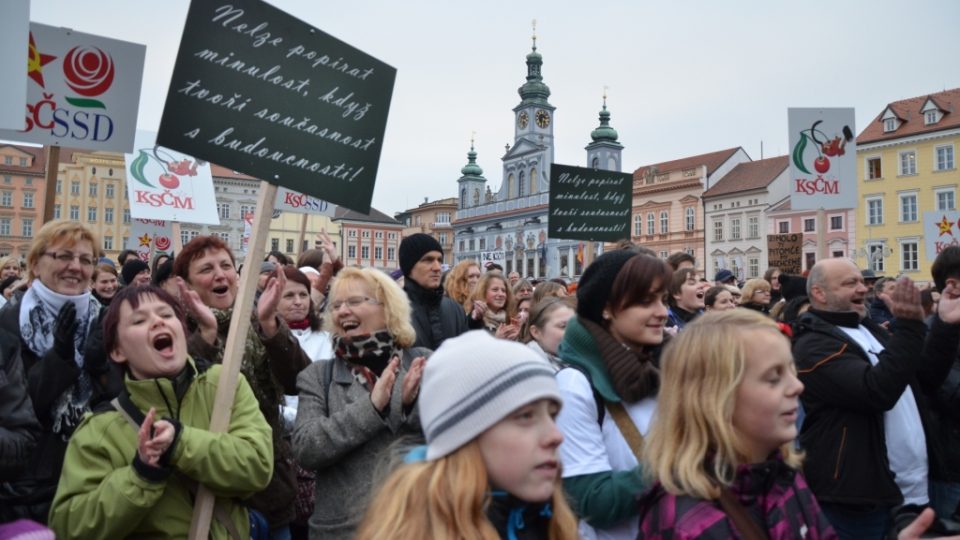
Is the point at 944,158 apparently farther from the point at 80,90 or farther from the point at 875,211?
the point at 80,90

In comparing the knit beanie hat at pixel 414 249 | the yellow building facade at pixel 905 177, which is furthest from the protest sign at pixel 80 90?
the yellow building facade at pixel 905 177

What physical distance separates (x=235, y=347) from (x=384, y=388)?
2.12ft

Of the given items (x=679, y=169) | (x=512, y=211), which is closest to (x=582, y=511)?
(x=679, y=169)

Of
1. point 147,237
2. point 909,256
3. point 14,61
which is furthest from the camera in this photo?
point 909,256

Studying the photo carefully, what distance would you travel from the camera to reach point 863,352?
4.12m

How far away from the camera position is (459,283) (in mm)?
7336

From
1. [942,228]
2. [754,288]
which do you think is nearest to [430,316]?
[754,288]

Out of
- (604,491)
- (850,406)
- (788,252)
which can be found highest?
(788,252)

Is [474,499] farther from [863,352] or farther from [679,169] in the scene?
[679,169]

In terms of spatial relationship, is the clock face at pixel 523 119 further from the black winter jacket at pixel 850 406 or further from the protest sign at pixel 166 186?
the black winter jacket at pixel 850 406

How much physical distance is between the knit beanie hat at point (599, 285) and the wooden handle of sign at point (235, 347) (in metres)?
1.45

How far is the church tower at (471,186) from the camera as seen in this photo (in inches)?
3846

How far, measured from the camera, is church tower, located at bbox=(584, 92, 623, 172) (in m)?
78.2

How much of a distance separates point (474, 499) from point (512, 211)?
8555 cm
